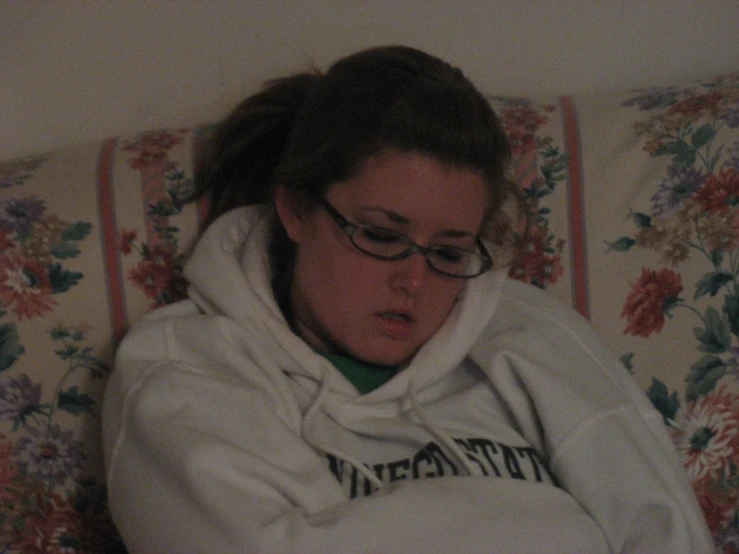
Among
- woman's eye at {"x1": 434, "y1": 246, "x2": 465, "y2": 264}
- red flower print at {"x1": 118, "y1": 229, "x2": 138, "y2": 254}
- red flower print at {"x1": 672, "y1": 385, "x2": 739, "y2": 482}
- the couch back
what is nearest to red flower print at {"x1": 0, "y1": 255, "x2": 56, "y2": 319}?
the couch back

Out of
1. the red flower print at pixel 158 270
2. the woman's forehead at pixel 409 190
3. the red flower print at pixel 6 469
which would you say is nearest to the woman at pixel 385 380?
the woman's forehead at pixel 409 190

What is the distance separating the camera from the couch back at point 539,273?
1.17 m

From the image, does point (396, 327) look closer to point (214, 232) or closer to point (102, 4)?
point (214, 232)

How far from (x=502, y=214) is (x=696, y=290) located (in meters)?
0.32

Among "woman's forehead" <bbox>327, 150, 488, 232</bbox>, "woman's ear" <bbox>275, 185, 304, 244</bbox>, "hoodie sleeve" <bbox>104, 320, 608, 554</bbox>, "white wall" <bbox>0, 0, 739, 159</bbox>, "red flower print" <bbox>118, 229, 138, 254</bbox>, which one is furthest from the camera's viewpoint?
"white wall" <bbox>0, 0, 739, 159</bbox>

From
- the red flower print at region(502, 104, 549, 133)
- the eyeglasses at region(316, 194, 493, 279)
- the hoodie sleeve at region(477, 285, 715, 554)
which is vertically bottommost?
the hoodie sleeve at region(477, 285, 715, 554)

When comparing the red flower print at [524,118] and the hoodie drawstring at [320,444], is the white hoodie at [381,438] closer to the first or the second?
the hoodie drawstring at [320,444]

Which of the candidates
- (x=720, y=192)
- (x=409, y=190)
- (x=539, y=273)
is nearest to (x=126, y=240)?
(x=409, y=190)

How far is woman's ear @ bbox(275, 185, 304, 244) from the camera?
43.2 inches

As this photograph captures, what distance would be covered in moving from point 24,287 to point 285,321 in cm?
42

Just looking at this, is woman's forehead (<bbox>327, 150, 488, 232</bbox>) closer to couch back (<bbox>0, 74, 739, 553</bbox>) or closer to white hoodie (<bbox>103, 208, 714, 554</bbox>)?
white hoodie (<bbox>103, 208, 714, 554</bbox>)

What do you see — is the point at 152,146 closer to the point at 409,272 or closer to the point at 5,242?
the point at 5,242

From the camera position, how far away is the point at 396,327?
1.04 m

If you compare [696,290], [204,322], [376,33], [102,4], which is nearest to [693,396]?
[696,290]
